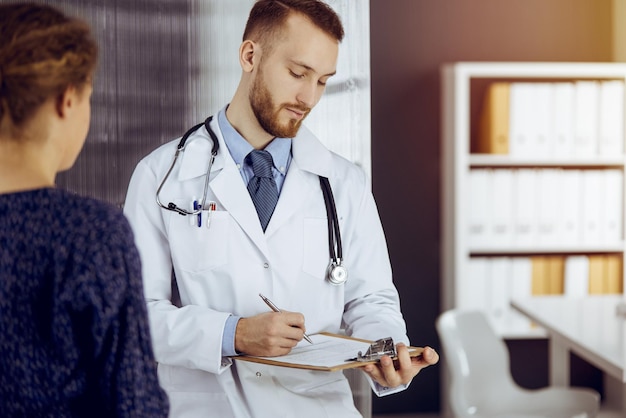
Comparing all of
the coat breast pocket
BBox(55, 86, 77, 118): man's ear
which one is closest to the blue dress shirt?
the coat breast pocket

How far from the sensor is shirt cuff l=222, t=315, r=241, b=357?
1415mm

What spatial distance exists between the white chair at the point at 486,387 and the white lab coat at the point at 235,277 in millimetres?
1199

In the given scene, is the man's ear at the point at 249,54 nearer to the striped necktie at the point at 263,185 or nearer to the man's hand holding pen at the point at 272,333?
the striped necktie at the point at 263,185

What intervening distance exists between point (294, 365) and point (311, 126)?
0.53 m

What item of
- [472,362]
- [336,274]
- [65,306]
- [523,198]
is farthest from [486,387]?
[65,306]

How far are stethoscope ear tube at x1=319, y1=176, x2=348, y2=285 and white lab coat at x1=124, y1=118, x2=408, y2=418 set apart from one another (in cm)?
1

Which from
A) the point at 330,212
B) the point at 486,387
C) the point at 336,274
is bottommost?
the point at 486,387

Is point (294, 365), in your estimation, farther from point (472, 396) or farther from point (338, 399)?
point (472, 396)

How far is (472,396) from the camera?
271 centimetres

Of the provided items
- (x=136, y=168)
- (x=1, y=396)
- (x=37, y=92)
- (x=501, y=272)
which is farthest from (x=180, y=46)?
(x=501, y=272)

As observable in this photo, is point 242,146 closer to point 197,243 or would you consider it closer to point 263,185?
point 263,185

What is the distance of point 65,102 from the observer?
990 mm

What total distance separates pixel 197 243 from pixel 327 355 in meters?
0.30

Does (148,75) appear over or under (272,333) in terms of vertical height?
over
